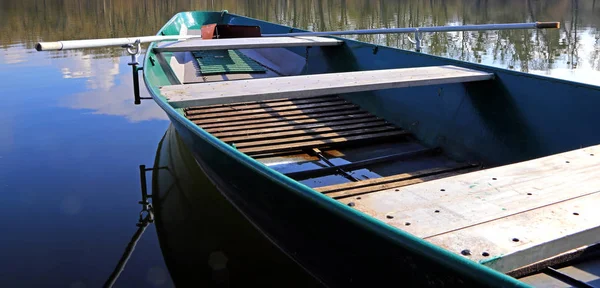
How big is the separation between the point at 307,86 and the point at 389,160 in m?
0.95

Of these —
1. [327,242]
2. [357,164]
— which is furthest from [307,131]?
[327,242]

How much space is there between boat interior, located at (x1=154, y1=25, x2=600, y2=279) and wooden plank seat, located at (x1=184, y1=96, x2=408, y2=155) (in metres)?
0.01

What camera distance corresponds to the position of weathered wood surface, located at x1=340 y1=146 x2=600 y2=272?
1.87 m

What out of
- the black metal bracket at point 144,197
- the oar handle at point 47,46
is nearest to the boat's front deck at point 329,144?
the black metal bracket at point 144,197

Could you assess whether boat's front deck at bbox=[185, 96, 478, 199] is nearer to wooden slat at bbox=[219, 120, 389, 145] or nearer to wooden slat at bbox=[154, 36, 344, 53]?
wooden slat at bbox=[219, 120, 389, 145]

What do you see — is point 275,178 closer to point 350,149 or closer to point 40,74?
point 350,149

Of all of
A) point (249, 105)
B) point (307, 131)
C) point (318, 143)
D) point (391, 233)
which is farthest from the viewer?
point (249, 105)

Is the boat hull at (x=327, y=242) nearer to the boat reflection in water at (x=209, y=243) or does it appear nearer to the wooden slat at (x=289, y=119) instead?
the boat reflection in water at (x=209, y=243)

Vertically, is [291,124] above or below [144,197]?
above

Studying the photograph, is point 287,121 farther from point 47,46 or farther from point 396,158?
point 47,46

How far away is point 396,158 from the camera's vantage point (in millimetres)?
4312

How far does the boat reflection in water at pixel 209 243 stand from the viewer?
11.2 feet

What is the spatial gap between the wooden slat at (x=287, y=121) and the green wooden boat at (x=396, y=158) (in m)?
0.02

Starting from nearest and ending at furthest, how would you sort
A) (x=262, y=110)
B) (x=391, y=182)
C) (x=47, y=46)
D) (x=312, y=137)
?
(x=391, y=182) → (x=47, y=46) → (x=312, y=137) → (x=262, y=110)
